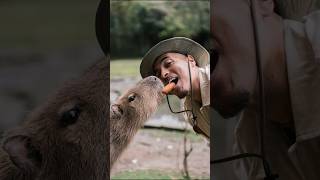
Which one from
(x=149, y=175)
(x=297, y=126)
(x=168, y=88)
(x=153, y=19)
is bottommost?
(x=149, y=175)

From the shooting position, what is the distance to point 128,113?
4.36ft

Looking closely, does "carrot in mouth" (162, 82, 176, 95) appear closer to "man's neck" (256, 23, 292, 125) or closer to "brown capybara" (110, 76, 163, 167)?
"brown capybara" (110, 76, 163, 167)

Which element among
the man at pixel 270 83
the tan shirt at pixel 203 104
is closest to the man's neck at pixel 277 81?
the man at pixel 270 83

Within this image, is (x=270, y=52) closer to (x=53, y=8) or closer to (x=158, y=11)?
(x=53, y=8)

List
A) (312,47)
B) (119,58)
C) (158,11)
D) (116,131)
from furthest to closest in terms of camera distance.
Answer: (158,11)
(119,58)
(116,131)
(312,47)

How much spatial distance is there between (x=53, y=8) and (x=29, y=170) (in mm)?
384

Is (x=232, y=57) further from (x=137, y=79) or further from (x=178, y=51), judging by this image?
(x=137, y=79)

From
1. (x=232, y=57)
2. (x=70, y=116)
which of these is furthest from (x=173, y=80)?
(x=70, y=116)

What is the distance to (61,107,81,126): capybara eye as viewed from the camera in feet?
3.89

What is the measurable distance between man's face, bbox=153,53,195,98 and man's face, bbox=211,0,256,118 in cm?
7

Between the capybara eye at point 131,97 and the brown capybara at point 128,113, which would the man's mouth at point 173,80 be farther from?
the capybara eye at point 131,97

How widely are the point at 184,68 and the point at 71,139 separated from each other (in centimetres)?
32

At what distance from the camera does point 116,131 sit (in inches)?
51.3

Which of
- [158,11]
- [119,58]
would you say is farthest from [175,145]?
[158,11]
